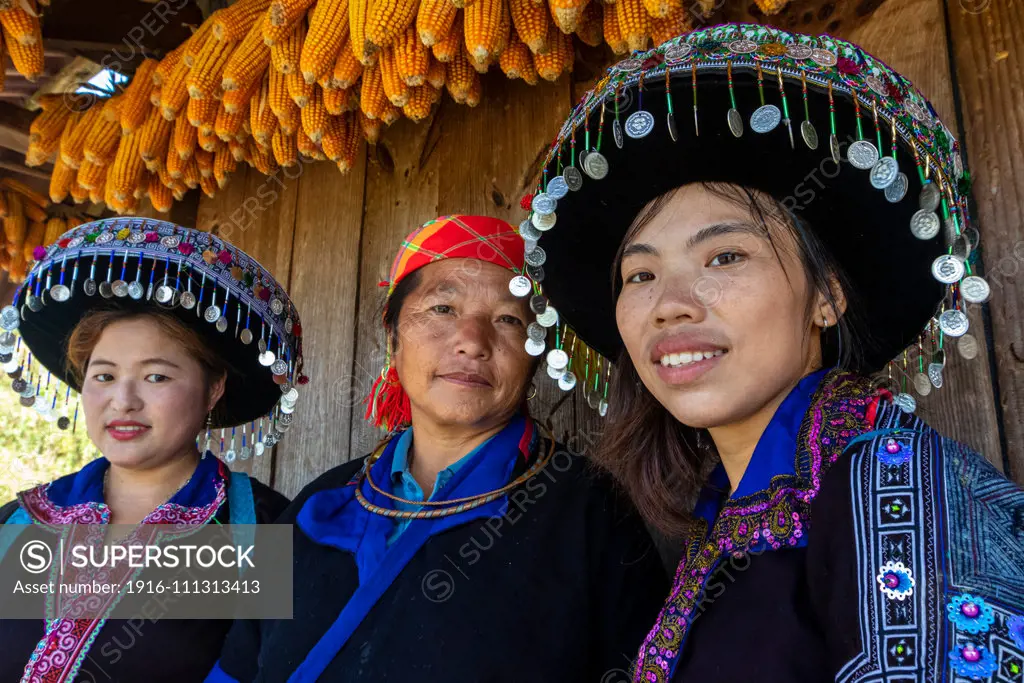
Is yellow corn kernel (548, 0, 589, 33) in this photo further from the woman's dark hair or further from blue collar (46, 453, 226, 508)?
blue collar (46, 453, 226, 508)

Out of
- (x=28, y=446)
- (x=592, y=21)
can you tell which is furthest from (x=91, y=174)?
(x=28, y=446)

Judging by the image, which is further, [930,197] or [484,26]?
[484,26]

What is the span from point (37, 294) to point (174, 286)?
17.2 inches

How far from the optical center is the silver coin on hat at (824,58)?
1199mm

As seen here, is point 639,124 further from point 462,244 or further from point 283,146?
point 283,146

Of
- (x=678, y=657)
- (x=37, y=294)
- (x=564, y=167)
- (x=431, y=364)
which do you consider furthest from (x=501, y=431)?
(x=37, y=294)

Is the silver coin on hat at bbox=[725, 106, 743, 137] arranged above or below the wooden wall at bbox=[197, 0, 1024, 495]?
below

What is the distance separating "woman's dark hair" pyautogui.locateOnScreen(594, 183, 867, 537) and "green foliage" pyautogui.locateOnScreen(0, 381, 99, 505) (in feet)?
28.4

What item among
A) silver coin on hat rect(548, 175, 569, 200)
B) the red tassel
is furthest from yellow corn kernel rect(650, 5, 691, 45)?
the red tassel

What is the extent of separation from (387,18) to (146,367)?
1167 mm

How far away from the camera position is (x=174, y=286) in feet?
7.16

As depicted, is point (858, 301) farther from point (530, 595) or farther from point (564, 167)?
point (530, 595)

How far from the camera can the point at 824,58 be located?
1201 millimetres

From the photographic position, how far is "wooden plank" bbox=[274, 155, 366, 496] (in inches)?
117
